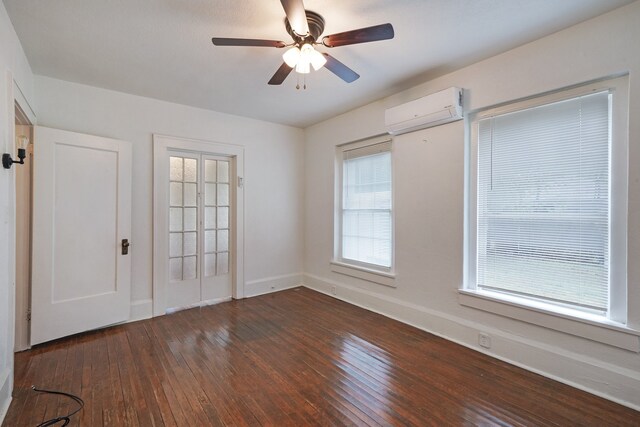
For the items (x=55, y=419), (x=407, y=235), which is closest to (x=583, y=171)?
(x=407, y=235)

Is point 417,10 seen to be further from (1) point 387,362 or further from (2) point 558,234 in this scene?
(1) point 387,362

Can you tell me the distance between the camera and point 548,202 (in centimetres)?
244

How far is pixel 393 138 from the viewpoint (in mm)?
3582

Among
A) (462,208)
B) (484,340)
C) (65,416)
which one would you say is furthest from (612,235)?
(65,416)

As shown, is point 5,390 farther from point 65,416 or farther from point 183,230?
point 183,230

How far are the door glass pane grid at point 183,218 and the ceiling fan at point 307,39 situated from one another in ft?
7.50

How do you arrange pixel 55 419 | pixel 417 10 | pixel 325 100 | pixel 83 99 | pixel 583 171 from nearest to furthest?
pixel 55 419 → pixel 417 10 → pixel 583 171 → pixel 83 99 → pixel 325 100

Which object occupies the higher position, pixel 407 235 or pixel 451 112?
pixel 451 112

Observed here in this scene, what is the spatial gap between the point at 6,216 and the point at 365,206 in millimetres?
3441

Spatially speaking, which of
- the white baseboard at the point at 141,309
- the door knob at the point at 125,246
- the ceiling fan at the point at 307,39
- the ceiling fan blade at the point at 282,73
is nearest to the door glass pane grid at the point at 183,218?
the white baseboard at the point at 141,309

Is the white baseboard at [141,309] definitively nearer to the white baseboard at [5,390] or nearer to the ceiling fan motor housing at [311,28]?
the white baseboard at [5,390]

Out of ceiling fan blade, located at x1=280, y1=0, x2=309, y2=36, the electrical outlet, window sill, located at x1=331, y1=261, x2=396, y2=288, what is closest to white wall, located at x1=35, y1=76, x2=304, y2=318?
window sill, located at x1=331, y1=261, x2=396, y2=288

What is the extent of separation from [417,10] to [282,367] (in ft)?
9.50

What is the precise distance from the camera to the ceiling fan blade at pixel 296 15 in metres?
1.62
